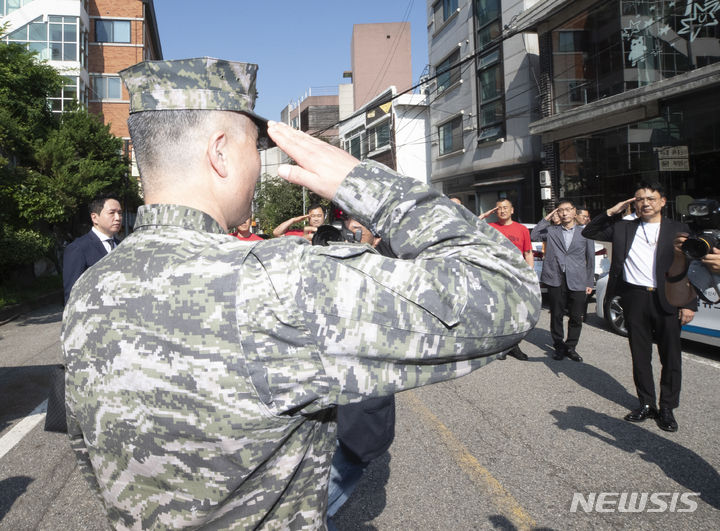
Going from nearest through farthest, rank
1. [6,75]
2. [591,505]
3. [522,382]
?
[591,505] → [522,382] → [6,75]

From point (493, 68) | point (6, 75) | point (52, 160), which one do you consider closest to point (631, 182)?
point (493, 68)

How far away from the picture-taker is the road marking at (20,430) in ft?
14.4

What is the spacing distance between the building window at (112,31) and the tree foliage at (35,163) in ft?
49.5

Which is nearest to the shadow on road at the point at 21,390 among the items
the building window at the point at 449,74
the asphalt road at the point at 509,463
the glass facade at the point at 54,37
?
the asphalt road at the point at 509,463

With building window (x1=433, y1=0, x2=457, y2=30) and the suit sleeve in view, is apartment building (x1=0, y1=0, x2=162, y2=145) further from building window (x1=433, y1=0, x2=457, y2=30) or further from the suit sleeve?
the suit sleeve

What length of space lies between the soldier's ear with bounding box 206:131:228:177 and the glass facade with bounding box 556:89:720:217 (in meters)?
14.0

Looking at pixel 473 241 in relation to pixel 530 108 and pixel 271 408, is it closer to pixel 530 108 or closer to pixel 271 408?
pixel 271 408

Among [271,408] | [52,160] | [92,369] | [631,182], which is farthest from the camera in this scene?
[52,160]

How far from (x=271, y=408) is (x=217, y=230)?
0.40 m

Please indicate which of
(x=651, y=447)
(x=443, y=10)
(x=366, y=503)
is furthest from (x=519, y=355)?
(x=443, y=10)

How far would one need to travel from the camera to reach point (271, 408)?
92cm

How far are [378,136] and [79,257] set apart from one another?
30758 mm

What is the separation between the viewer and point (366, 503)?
10.7ft

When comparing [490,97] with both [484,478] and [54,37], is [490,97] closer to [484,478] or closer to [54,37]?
[484,478]
